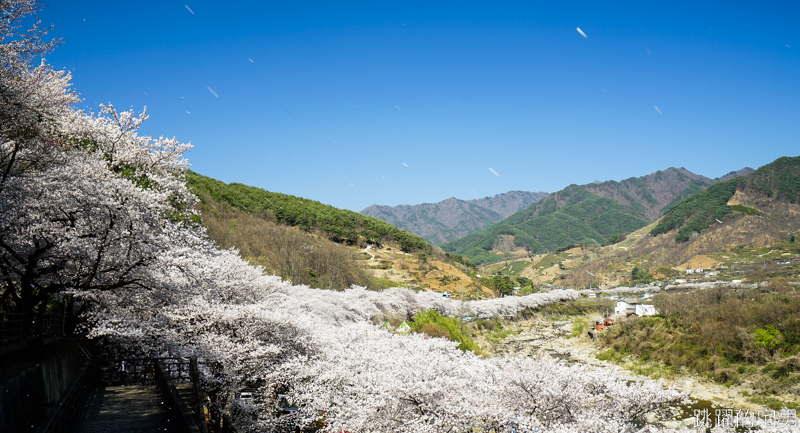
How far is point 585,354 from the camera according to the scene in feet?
139

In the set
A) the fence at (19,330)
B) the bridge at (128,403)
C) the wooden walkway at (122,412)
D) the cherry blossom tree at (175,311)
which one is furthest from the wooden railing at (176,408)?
the fence at (19,330)

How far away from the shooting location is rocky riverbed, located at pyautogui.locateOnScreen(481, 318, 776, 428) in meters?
24.6

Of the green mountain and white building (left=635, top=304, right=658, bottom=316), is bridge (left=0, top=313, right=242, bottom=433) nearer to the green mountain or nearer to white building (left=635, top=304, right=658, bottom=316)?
white building (left=635, top=304, right=658, bottom=316)

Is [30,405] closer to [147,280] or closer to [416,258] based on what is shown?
[147,280]

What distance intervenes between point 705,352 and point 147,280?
38.6m

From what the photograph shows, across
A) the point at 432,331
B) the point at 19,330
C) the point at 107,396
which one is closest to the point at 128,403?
the point at 107,396

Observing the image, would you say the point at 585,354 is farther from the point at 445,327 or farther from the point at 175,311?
the point at 175,311

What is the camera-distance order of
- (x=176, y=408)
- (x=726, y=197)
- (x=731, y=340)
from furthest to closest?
(x=726, y=197) < (x=731, y=340) < (x=176, y=408)

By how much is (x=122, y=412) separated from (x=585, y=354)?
138ft

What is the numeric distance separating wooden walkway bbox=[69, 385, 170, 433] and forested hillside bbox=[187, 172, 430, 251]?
68802 millimetres

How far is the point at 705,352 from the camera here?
32500 mm

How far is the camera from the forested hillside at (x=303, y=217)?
284 ft

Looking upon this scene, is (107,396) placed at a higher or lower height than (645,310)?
higher

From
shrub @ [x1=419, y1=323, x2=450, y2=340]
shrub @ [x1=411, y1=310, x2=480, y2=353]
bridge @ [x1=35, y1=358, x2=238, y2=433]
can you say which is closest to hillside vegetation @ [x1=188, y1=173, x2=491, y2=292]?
shrub @ [x1=411, y1=310, x2=480, y2=353]
